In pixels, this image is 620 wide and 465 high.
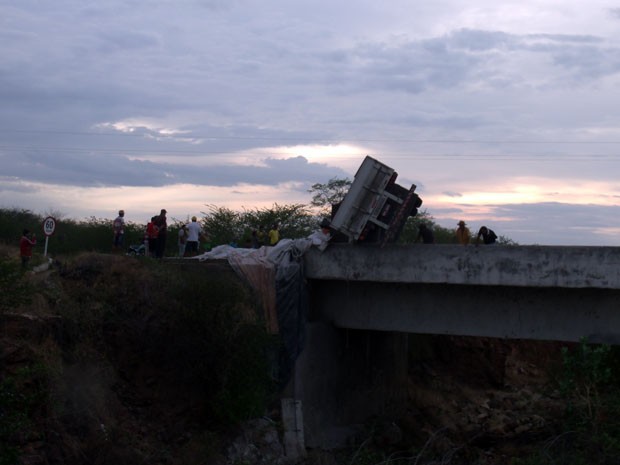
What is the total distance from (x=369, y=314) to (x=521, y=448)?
18.4 feet

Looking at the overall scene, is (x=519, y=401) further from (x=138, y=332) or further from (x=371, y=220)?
(x=138, y=332)

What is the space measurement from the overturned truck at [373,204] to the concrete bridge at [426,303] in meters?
0.56

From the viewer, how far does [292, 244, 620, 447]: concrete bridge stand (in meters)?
17.9

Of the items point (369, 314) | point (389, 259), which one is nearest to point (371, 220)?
point (389, 259)

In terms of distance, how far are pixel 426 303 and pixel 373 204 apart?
2.79 meters

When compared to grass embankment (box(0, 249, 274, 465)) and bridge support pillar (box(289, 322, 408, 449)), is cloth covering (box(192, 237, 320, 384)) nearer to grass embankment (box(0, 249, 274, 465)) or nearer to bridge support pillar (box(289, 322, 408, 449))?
bridge support pillar (box(289, 322, 408, 449))

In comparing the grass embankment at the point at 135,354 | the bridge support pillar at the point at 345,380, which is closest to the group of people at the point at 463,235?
the bridge support pillar at the point at 345,380

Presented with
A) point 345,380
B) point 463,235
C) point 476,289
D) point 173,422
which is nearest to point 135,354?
point 173,422

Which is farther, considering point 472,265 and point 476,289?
point 476,289

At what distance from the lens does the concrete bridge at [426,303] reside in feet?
58.6

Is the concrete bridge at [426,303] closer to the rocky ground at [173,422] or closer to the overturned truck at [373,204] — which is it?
the overturned truck at [373,204]

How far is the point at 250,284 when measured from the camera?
2002 cm

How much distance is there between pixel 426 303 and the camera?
2009 centimetres

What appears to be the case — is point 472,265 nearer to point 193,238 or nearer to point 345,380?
point 345,380
